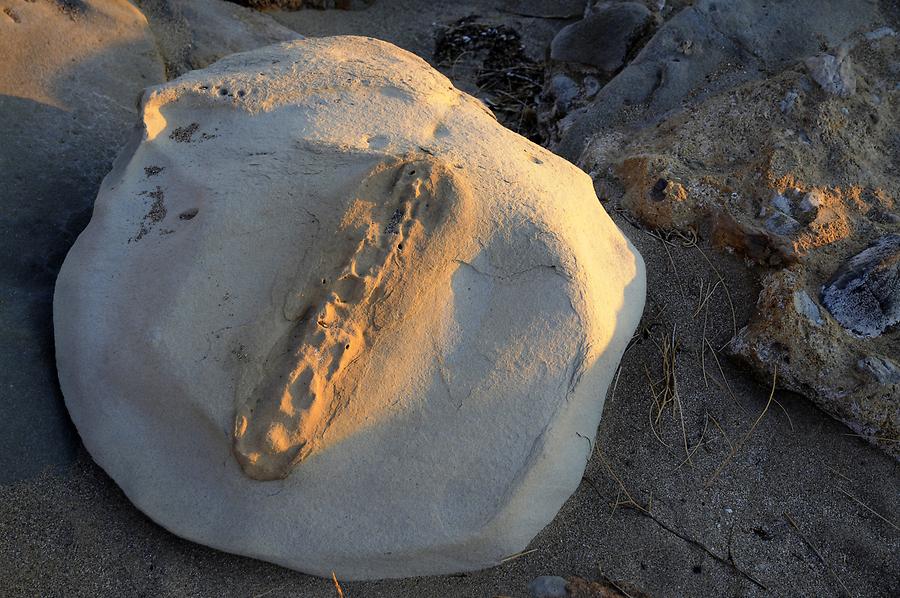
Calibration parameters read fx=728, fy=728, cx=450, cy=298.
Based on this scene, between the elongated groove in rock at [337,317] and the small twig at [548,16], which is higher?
the elongated groove in rock at [337,317]

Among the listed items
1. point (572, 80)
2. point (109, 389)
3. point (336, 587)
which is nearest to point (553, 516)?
point (336, 587)

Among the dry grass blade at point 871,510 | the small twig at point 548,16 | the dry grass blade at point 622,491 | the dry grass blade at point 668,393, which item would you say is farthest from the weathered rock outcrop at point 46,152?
the small twig at point 548,16

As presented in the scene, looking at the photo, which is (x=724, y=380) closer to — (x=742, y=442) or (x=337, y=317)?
(x=742, y=442)

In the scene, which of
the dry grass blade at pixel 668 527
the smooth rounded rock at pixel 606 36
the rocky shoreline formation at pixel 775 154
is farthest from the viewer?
the smooth rounded rock at pixel 606 36

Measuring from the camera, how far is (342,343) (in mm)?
1676

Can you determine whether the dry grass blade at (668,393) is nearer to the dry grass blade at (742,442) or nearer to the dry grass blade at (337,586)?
the dry grass blade at (742,442)

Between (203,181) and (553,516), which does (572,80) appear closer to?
(203,181)

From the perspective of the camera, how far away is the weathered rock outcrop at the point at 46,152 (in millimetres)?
1777

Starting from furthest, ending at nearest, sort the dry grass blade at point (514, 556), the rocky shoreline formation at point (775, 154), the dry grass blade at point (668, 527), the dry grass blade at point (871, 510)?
the rocky shoreline formation at point (775, 154)
the dry grass blade at point (871, 510)
the dry grass blade at point (668, 527)
the dry grass blade at point (514, 556)

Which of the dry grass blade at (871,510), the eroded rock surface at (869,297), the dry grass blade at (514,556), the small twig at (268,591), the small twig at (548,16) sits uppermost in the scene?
the eroded rock surface at (869,297)

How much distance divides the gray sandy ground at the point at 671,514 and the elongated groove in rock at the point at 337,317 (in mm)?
337

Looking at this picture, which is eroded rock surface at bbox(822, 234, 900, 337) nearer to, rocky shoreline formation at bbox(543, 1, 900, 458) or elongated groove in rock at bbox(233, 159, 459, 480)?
rocky shoreline formation at bbox(543, 1, 900, 458)

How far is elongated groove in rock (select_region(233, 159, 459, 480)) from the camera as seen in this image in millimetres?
1605

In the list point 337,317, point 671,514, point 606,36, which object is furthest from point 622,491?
point 606,36
